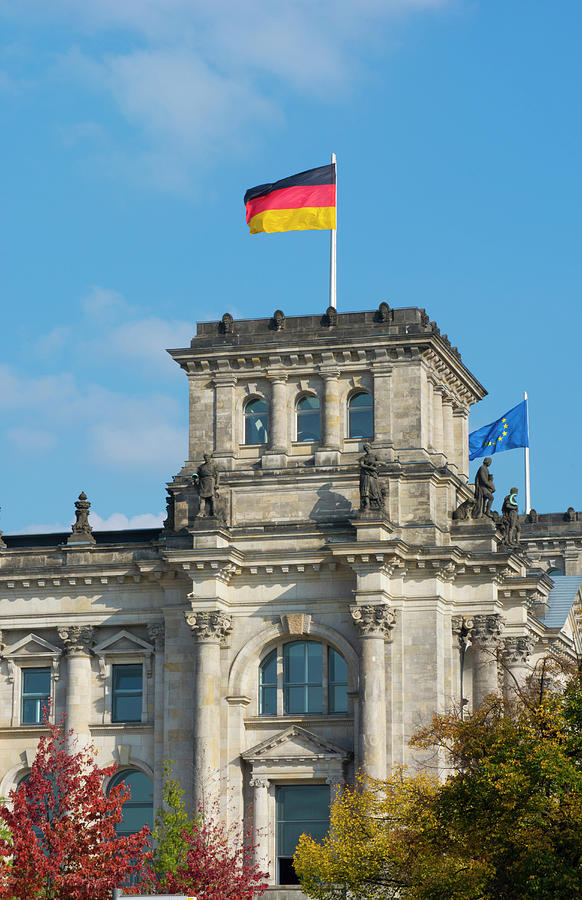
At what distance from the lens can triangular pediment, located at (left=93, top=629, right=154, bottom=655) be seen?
69.5 metres

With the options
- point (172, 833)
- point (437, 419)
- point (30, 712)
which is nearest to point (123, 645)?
point (30, 712)

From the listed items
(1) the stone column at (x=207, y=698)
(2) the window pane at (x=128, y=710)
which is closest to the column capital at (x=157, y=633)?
(2) the window pane at (x=128, y=710)

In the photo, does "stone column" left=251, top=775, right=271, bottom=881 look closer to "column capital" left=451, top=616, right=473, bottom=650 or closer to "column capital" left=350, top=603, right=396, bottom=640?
"column capital" left=350, top=603, right=396, bottom=640

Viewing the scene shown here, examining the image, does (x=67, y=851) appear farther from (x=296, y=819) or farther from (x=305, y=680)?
(x=305, y=680)

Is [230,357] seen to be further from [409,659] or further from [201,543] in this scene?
[409,659]

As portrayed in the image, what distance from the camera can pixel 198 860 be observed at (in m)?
56.0

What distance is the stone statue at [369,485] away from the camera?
65.6m

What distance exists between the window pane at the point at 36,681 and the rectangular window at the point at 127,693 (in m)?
2.82

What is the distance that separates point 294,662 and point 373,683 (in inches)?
169

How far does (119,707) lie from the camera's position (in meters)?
69.7

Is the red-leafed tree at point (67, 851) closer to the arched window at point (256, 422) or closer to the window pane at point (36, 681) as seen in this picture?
the window pane at point (36, 681)

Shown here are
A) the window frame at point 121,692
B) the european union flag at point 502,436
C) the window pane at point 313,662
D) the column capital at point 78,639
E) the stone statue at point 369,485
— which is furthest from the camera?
the european union flag at point 502,436

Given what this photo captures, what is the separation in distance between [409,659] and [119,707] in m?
11.7

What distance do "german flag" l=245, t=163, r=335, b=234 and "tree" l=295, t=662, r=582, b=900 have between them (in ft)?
76.6
